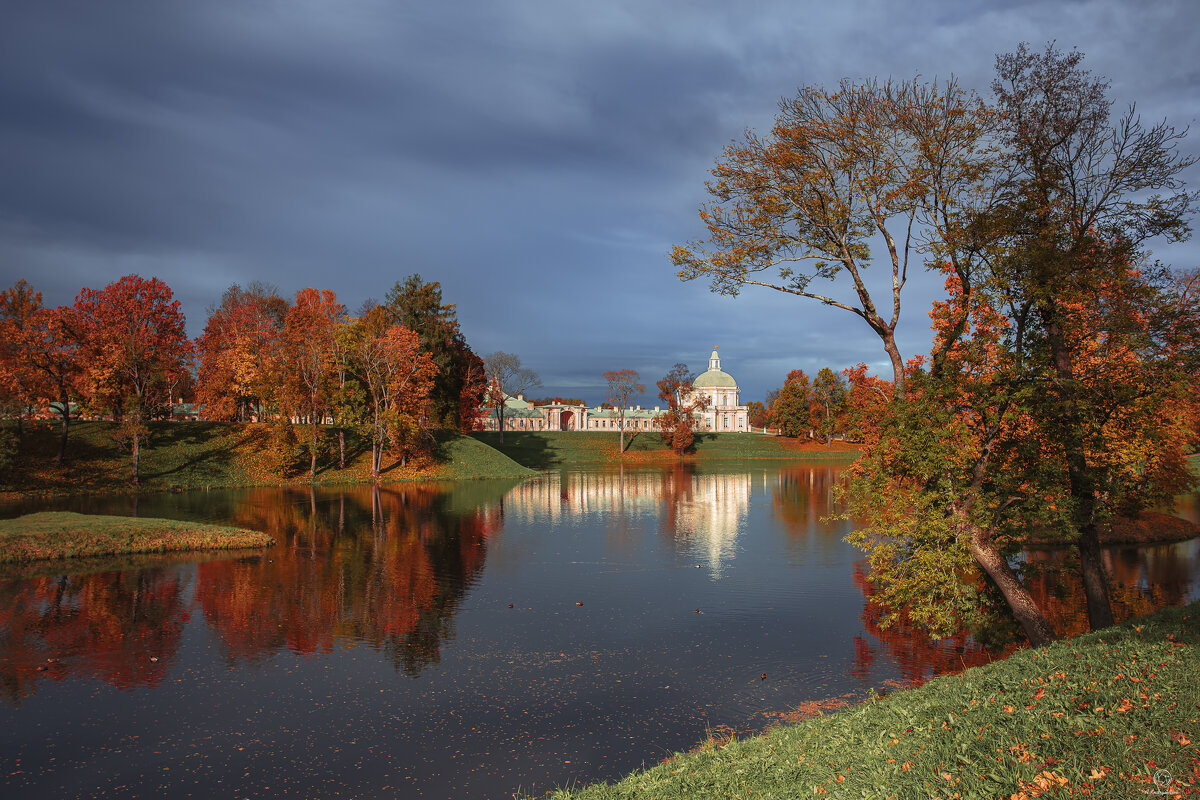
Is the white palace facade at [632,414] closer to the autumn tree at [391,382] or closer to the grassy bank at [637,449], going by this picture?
the grassy bank at [637,449]

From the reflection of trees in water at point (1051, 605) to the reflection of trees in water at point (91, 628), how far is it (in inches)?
639

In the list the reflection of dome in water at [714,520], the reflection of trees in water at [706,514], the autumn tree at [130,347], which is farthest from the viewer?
the autumn tree at [130,347]

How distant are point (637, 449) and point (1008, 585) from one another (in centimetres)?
8250

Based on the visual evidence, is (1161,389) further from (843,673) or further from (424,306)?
(424,306)

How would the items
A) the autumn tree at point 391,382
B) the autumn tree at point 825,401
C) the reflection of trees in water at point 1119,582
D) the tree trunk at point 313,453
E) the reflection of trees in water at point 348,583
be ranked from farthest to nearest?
the autumn tree at point 825,401
the autumn tree at point 391,382
the tree trunk at point 313,453
the reflection of trees in water at point 1119,582
the reflection of trees in water at point 348,583

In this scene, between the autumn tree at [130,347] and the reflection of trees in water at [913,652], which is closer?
the reflection of trees in water at [913,652]

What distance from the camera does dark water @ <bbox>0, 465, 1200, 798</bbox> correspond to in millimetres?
11078

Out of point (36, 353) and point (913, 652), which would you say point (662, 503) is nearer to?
point (913, 652)

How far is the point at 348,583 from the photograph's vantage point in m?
22.6

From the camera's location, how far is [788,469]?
80312mm

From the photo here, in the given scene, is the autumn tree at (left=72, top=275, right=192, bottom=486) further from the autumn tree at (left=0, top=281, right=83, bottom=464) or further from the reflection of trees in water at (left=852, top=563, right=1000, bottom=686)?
the reflection of trees in water at (left=852, top=563, right=1000, bottom=686)

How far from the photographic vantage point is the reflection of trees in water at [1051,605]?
15305 mm
